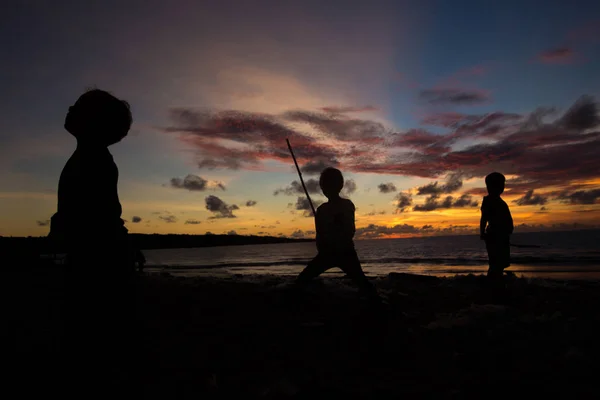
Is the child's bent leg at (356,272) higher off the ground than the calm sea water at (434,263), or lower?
higher

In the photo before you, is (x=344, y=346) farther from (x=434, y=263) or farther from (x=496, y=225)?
(x=434, y=263)

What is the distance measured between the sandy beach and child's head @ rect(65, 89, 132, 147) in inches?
61.5

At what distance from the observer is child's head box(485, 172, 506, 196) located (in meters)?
7.73

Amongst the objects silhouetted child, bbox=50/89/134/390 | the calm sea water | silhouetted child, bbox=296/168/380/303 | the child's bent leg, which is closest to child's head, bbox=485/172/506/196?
silhouetted child, bbox=296/168/380/303

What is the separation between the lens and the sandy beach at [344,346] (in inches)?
123

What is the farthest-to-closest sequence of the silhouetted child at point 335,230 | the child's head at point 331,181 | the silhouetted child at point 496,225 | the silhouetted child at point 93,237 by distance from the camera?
the silhouetted child at point 496,225 < the child's head at point 331,181 < the silhouetted child at point 335,230 < the silhouetted child at point 93,237

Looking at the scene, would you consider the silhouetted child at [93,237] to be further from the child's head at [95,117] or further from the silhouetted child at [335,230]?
the silhouetted child at [335,230]

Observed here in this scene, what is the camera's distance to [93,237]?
3080 mm

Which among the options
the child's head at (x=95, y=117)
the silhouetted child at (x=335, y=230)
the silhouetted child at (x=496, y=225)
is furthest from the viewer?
the silhouetted child at (x=496, y=225)

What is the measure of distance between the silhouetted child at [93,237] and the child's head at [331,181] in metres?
3.81

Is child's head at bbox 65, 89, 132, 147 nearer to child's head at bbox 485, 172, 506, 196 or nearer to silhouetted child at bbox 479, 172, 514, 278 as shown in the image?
silhouetted child at bbox 479, 172, 514, 278

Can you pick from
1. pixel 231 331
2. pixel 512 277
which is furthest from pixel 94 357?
pixel 512 277

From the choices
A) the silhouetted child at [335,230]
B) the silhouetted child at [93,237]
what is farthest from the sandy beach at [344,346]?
the silhouetted child at [335,230]

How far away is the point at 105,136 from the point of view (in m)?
3.20
